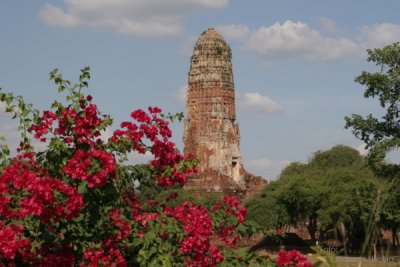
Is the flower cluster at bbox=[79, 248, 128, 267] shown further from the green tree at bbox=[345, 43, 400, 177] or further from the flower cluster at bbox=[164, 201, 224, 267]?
the green tree at bbox=[345, 43, 400, 177]

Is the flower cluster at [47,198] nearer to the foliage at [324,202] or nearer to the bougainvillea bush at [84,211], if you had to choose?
the bougainvillea bush at [84,211]

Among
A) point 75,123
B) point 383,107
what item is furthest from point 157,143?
point 383,107

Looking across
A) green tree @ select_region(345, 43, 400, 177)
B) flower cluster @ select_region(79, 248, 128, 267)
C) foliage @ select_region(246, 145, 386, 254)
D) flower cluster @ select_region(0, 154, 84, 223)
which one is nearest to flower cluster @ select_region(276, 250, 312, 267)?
flower cluster @ select_region(79, 248, 128, 267)

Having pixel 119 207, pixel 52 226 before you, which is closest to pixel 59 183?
pixel 52 226

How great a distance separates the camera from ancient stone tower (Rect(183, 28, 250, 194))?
7250 centimetres

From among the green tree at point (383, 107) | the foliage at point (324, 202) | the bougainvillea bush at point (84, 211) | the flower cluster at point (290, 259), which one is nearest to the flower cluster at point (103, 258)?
the bougainvillea bush at point (84, 211)

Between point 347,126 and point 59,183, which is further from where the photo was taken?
point 347,126

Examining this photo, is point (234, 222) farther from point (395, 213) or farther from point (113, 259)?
point (395, 213)

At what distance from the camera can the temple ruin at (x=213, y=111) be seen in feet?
238

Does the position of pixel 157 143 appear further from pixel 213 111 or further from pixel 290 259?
pixel 213 111

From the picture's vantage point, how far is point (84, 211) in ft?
25.1

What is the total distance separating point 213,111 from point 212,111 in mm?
95

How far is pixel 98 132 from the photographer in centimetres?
799

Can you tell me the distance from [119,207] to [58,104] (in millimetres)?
1261
